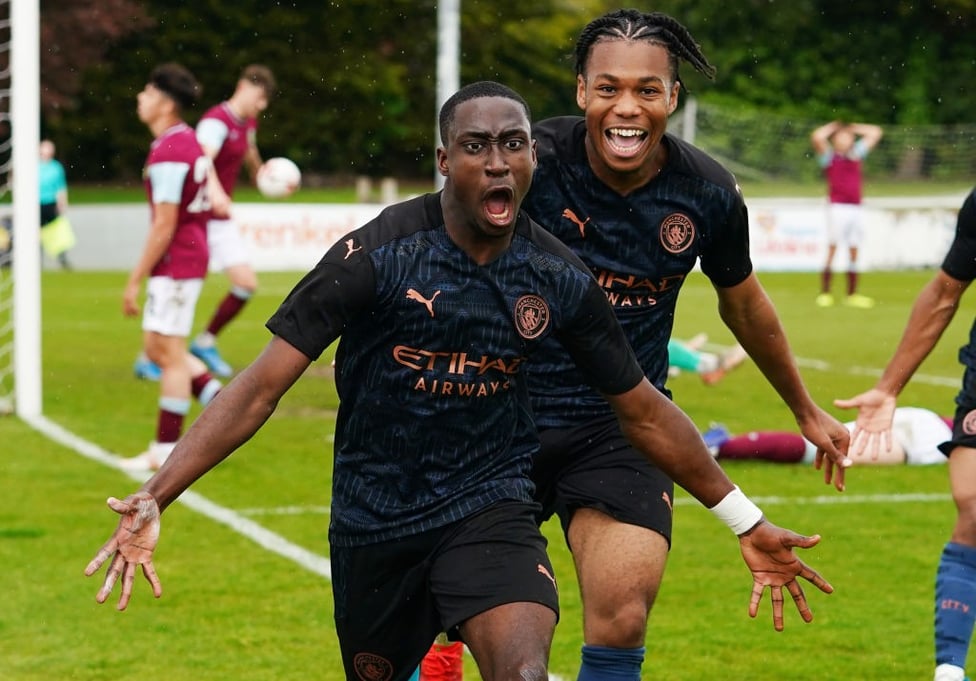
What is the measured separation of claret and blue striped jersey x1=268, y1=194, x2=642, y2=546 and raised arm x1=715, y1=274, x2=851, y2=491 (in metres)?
1.04

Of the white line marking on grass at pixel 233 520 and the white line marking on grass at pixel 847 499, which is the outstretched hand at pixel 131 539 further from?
the white line marking on grass at pixel 847 499

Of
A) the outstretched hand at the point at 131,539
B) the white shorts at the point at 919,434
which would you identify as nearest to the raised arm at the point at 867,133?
the white shorts at the point at 919,434

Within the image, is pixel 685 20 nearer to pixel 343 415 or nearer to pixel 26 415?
pixel 26 415

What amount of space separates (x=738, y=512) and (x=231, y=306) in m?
9.44

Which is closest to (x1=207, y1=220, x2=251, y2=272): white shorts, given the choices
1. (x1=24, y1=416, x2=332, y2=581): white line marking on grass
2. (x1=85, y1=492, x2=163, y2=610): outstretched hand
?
(x1=24, y1=416, x2=332, y2=581): white line marking on grass

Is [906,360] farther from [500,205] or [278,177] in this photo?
[278,177]

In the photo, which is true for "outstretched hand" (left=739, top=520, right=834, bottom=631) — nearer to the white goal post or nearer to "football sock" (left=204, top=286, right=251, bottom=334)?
the white goal post

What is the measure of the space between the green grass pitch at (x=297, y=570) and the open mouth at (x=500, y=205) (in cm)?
231

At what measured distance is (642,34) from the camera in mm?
5020

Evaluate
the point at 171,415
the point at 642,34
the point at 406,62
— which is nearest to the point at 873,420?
the point at 642,34

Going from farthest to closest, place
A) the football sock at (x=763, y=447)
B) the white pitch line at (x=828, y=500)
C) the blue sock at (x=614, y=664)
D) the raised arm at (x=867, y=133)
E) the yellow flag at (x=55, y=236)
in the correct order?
1. the yellow flag at (x=55, y=236)
2. the raised arm at (x=867, y=133)
3. the football sock at (x=763, y=447)
4. the white pitch line at (x=828, y=500)
5. the blue sock at (x=614, y=664)

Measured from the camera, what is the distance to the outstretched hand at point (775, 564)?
4379 mm

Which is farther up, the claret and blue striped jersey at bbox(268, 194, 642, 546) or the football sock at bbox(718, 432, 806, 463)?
A: the claret and blue striped jersey at bbox(268, 194, 642, 546)

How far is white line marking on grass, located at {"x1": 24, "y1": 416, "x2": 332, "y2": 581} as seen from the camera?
24.8 ft
